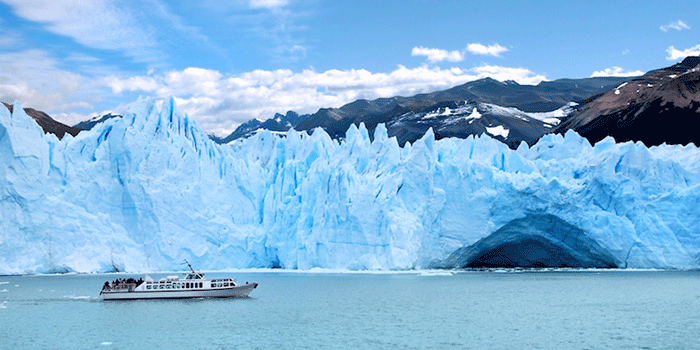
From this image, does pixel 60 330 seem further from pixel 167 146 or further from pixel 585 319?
pixel 167 146

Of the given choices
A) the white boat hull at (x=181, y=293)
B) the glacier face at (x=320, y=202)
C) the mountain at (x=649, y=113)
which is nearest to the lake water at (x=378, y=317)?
the white boat hull at (x=181, y=293)

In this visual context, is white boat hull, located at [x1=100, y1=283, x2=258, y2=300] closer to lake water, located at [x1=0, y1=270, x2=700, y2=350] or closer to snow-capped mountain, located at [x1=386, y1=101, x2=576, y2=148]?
lake water, located at [x1=0, y1=270, x2=700, y2=350]

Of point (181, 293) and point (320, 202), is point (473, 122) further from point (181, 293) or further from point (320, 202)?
point (181, 293)

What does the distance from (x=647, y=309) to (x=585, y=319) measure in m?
2.67

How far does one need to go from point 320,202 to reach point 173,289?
951cm

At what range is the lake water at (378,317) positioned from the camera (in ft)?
47.5

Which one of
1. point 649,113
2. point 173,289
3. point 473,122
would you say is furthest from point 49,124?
point 649,113

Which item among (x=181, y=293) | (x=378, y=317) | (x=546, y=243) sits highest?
(x=546, y=243)

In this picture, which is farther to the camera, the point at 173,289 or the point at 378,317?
the point at 173,289

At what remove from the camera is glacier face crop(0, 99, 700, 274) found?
97.2ft

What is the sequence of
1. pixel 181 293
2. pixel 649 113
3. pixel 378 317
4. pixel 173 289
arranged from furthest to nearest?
pixel 649 113 < pixel 181 293 < pixel 173 289 < pixel 378 317

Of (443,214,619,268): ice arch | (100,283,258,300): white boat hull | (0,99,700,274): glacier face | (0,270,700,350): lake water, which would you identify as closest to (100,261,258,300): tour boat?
(100,283,258,300): white boat hull

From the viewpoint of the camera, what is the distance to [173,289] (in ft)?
76.7

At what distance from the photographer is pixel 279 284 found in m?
28.7
